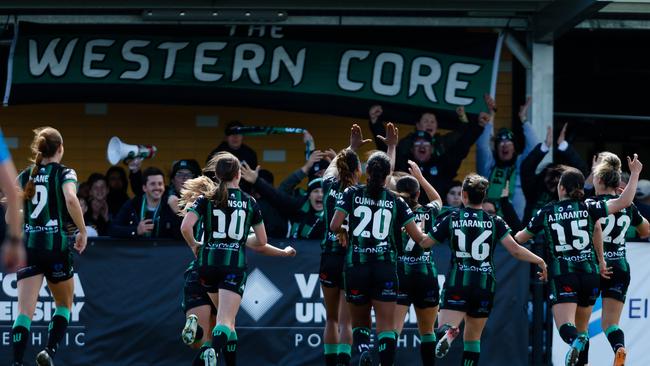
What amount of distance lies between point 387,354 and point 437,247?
8.04 ft

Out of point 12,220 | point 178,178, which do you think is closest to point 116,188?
point 178,178

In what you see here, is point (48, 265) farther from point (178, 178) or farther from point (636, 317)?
point (636, 317)

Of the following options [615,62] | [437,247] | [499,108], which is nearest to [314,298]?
[437,247]

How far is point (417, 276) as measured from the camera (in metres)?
11.2

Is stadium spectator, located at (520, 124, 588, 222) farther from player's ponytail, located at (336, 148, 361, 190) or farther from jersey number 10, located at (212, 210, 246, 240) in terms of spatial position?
jersey number 10, located at (212, 210, 246, 240)

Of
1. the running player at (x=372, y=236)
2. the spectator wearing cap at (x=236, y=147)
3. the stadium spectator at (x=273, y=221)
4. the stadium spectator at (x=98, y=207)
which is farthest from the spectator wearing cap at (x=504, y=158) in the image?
the stadium spectator at (x=98, y=207)

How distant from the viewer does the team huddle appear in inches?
408

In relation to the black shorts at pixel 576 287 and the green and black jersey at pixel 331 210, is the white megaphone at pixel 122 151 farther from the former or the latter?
Answer: the black shorts at pixel 576 287

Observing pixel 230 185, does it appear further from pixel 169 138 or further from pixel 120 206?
pixel 169 138

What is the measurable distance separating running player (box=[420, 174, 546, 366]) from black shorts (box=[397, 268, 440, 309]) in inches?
13.4

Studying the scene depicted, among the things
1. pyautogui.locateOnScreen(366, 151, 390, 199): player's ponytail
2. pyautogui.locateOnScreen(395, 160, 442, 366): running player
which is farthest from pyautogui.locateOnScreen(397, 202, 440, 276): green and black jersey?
pyautogui.locateOnScreen(366, 151, 390, 199): player's ponytail

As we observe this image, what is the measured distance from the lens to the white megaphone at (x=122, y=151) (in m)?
13.6

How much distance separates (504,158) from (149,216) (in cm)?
420

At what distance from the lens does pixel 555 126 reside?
16469 mm
